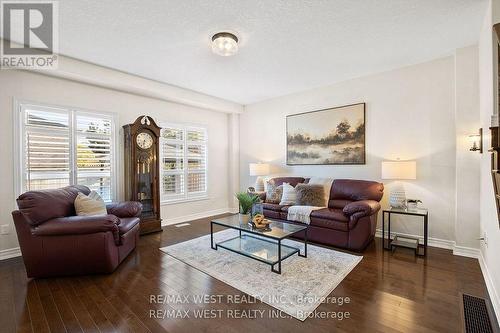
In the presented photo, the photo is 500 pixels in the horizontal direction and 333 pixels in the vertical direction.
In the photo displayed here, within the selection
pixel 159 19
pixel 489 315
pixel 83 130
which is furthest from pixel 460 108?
pixel 83 130

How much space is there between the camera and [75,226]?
99.7 inches

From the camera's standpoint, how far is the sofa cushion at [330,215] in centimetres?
334

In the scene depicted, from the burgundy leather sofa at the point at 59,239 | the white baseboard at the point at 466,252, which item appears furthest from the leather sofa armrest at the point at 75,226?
the white baseboard at the point at 466,252

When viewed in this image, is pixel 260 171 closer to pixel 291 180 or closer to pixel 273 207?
pixel 291 180

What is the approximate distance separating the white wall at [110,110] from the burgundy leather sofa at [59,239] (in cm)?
111

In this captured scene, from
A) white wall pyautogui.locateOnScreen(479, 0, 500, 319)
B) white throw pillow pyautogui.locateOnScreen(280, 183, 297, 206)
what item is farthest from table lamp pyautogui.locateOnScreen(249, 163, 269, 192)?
white wall pyautogui.locateOnScreen(479, 0, 500, 319)

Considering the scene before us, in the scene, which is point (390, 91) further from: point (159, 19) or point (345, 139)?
point (159, 19)

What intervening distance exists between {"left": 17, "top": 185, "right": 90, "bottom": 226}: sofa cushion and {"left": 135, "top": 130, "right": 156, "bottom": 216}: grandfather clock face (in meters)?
1.17

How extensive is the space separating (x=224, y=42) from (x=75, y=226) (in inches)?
104

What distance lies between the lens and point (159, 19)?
247 cm

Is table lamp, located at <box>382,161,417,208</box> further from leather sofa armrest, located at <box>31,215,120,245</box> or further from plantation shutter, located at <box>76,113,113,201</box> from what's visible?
plantation shutter, located at <box>76,113,113,201</box>

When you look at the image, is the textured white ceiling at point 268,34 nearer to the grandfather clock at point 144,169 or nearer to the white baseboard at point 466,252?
the grandfather clock at point 144,169

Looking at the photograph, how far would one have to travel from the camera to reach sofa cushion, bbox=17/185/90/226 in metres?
2.48

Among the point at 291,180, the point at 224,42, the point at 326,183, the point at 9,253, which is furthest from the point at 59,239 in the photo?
the point at 326,183
